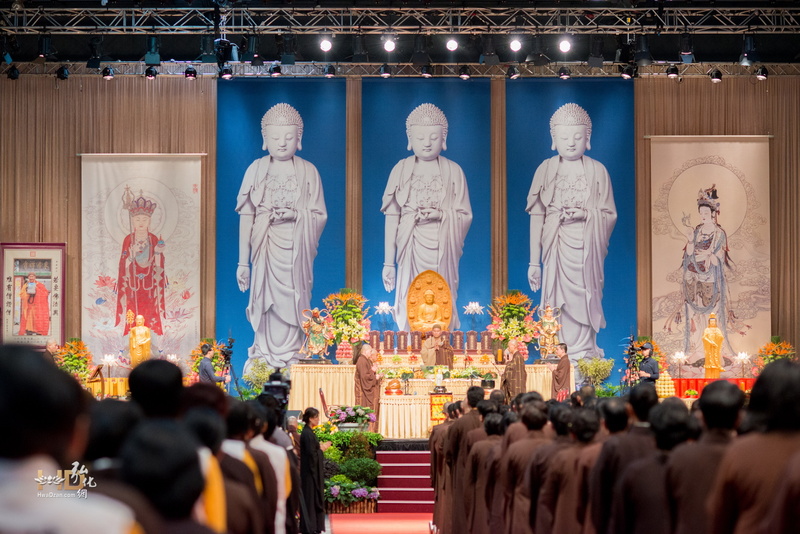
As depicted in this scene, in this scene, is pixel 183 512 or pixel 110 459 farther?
pixel 110 459

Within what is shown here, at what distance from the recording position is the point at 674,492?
13.1ft

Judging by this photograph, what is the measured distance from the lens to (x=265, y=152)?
65.4 ft

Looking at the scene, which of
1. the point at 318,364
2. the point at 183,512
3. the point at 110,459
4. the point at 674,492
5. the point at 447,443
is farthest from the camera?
the point at 318,364

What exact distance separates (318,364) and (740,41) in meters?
9.99

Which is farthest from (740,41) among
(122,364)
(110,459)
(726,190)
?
(110,459)

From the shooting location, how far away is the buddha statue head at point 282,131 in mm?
19859

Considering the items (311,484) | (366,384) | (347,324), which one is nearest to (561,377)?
(366,384)

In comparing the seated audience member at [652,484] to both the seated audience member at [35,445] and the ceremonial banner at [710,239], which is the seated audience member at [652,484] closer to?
the seated audience member at [35,445]

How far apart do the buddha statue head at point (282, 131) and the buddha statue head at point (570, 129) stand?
4958 millimetres

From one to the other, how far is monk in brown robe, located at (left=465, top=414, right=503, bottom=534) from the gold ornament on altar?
10597mm

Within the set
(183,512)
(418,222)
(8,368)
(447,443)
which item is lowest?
(447,443)

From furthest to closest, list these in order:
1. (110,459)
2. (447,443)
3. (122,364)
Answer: (122,364) < (447,443) < (110,459)

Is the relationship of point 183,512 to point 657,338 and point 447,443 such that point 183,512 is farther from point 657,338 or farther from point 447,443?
point 657,338

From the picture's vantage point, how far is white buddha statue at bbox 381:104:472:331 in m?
19.6
